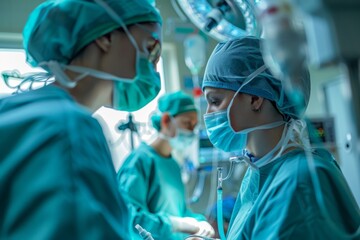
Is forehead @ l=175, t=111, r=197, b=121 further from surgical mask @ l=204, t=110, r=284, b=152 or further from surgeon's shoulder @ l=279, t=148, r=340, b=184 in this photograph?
surgeon's shoulder @ l=279, t=148, r=340, b=184

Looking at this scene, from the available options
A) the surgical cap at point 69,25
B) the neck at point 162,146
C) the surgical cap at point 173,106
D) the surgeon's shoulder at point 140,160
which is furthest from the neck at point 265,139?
the surgical cap at point 173,106

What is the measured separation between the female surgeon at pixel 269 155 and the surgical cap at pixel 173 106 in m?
1.05

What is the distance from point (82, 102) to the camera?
95 cm

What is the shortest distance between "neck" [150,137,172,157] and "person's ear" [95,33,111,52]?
133 cm

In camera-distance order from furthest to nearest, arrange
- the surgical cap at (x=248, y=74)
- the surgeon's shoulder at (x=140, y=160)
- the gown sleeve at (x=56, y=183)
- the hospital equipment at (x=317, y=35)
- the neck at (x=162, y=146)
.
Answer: the neck at (x=162, y=146) → the surgeon's shoulder at (x=140, y=160) → the surgical cap at (x=248, y=74) → the gown sleeve at (x=56, y=183) → the hospital equipment at (x=317, y=35)

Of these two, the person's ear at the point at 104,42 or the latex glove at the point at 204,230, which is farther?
the latex glove at the point at 204,230

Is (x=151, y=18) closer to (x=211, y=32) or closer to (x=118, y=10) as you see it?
(x=118, y=10)

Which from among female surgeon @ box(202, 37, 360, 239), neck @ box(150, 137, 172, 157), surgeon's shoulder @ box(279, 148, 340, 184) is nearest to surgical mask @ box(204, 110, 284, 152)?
female surgeon @ box(202, 37, 360, 239)

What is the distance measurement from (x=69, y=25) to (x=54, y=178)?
45 centimetres

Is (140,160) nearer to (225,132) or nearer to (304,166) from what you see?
(225,132)

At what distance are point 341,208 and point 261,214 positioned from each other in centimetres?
22

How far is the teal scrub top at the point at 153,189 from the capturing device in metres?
1.82

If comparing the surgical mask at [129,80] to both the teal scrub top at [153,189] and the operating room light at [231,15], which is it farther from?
the teal scrub top at [153,189]

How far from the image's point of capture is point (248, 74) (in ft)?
3.93
